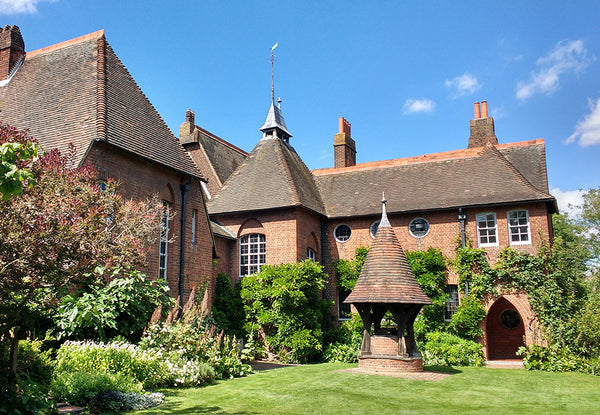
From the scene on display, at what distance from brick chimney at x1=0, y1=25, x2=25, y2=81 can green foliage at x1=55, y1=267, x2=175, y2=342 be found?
10030 millimetres

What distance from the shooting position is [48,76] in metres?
17.7

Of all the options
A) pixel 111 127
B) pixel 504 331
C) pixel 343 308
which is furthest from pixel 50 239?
pixel 504 331

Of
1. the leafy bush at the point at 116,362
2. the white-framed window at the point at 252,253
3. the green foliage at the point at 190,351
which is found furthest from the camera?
the white-framed window at the point at 252,253

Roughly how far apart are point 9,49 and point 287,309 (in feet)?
46.4

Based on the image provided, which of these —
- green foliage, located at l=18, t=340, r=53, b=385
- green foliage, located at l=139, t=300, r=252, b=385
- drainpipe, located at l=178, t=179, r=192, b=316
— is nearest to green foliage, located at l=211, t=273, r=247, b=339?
drainpipe, located at l=178, t=179, r=192, b=316

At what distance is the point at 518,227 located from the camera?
2139 cm

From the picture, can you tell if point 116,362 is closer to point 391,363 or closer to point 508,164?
point 391,363

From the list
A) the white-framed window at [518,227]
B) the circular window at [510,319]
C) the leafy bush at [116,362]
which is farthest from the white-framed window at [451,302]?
the leafy bush at [116,362]

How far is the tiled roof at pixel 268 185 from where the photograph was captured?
22.5m

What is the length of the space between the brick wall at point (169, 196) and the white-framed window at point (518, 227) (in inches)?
482

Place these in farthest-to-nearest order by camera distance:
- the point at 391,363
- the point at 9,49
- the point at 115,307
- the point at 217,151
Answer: the point at 217,151 < the point at 9,49 < the point at 391,363 < the point at 115,307

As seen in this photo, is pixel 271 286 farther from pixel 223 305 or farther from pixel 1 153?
pixel 1 153

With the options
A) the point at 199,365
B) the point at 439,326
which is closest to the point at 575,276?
the point at 439,326

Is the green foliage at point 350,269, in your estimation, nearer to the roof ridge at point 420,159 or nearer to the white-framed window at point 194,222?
the roof ridge at point 420,159
